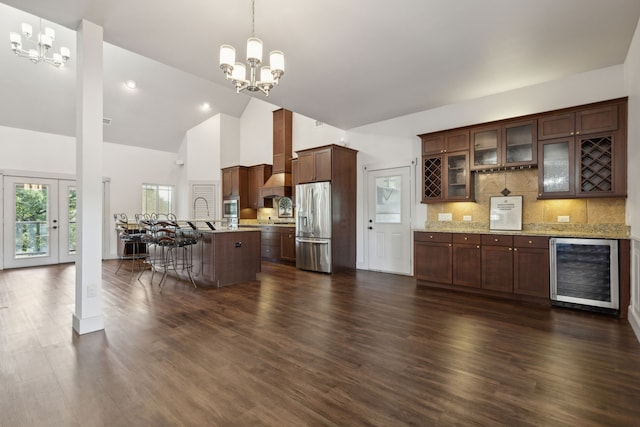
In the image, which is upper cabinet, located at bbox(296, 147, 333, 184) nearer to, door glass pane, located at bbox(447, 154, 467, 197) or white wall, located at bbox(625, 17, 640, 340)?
door glass pane, located at bbox(447, 154, 467, 197)

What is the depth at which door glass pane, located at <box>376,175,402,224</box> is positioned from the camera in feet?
19.0

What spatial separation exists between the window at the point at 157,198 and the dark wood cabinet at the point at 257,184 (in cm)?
263

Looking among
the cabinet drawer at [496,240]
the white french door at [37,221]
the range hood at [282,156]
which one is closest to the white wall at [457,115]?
the cabinet drawer at [496,240]

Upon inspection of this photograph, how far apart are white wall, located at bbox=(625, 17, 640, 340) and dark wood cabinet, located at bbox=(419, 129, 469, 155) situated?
1.77 metres

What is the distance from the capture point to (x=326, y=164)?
5863 mm

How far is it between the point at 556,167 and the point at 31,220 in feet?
32.9

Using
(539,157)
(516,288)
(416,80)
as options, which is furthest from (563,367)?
(416,80)

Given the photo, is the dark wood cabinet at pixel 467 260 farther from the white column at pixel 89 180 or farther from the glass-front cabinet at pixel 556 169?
the white column at pixel 89 180

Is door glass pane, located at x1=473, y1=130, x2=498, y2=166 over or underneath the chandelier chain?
underneath

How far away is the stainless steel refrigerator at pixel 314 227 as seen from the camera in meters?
5.80

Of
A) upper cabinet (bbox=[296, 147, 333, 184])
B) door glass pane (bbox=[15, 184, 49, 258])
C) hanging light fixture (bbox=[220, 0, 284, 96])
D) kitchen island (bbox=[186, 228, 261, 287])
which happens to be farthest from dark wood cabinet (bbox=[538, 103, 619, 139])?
door glass pane (bbox=[15, 184, 49, 258])

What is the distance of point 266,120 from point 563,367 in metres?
7.88

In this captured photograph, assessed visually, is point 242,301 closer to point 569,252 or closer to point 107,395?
point 107,395

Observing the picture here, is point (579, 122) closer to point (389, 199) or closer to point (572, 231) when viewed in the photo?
point (572, 231)
